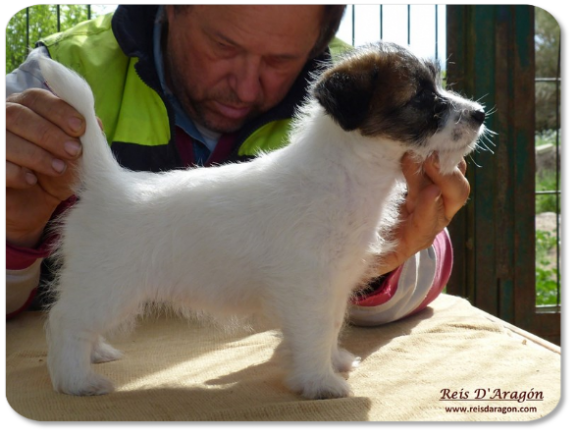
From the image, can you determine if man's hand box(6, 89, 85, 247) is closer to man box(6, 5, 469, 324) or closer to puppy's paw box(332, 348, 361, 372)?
man box(6, 5, 469, 324)

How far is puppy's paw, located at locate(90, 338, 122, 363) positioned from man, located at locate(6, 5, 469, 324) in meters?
0.54

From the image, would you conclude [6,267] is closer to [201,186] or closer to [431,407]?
[201,186]

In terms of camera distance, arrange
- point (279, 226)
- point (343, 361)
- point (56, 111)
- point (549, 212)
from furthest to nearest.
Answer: point (549, 212) < point (343, 361) < point (56, 111) < point (279, 226)

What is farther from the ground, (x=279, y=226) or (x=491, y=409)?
A: (x=279, y=226)

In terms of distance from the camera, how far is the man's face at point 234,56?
3.34 meters

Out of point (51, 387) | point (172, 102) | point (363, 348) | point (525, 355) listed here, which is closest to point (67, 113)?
point (51, 387)

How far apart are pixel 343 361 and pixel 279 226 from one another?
0.78 m

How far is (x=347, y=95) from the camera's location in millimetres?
2449

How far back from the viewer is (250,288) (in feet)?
8.45

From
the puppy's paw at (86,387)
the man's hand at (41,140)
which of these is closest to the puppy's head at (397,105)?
the man's hand at (41,140)

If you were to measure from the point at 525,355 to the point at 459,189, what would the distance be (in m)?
0.83

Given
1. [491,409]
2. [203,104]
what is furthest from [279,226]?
[203,104]

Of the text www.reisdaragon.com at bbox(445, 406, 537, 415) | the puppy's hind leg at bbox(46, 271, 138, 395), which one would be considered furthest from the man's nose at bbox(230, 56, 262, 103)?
the text www.reisdaragon.com at bbox(445, 406, 537, 415)

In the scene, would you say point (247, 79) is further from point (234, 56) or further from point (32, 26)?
point (32, 26)
